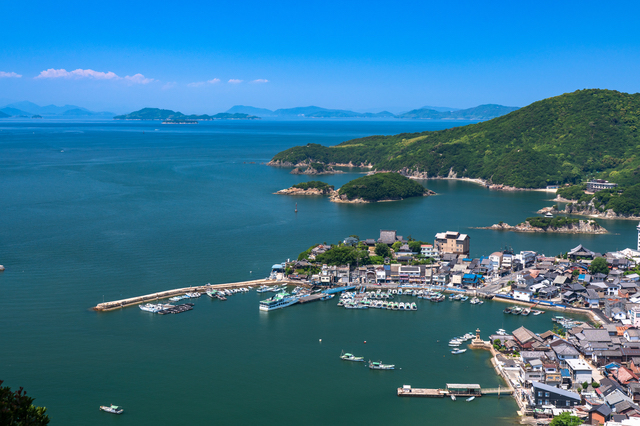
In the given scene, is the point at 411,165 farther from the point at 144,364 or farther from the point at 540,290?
the point at 144,364

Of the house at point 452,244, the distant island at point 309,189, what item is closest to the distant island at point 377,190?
the distant island at point 309,189

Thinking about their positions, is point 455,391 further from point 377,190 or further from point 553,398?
point 377,190

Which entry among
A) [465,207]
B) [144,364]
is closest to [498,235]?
[465,207]

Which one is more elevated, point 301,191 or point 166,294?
point 301,191

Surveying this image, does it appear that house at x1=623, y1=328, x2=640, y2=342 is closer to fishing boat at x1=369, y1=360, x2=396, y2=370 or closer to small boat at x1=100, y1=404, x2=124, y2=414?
fishing boat at x1=369, y1=360, x2=396, y2=370

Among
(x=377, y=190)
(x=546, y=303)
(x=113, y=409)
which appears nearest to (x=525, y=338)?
(x=546, y=303)

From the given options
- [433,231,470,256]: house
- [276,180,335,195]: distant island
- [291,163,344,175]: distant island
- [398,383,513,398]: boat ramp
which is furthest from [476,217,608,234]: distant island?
[291,163,344,175]: distant island
